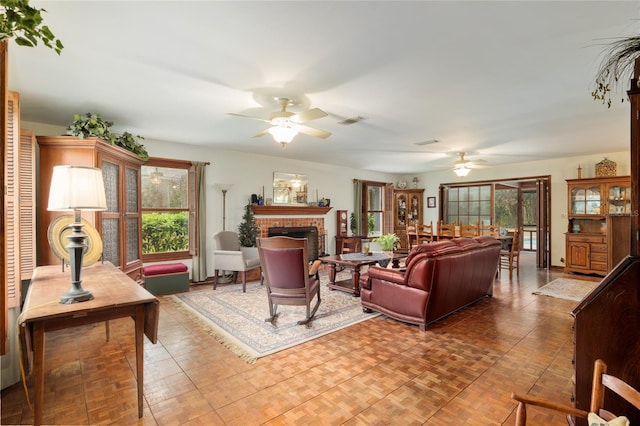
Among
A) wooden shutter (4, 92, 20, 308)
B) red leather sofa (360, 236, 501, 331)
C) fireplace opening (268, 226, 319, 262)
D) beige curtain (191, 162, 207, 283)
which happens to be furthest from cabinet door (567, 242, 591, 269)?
wooden shutter (4, 92, 20, 308)

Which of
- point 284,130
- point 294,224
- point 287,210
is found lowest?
point 294,224

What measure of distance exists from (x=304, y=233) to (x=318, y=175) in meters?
1.53

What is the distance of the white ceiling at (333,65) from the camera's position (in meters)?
1.91

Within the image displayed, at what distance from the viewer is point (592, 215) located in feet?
20.6

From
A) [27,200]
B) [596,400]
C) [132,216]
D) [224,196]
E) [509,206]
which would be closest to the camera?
[596,400]

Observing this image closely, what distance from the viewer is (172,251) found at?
555cm

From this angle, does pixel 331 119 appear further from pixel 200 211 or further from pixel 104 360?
pixel 104 360

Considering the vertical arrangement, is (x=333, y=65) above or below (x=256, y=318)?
above

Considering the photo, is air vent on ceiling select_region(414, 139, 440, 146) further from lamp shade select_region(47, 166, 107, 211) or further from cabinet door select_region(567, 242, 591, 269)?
lamp shade select_region(47, 166, 107, 211)

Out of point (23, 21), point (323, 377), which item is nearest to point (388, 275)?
point (323, 377)

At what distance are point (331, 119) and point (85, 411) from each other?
3682 mm

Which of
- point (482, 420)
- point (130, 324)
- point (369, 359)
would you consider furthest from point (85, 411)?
point (482, 420)

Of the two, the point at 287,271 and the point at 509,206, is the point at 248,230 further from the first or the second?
the point at 509,206

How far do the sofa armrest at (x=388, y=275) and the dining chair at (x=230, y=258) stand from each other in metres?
2.24
